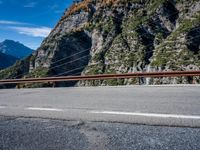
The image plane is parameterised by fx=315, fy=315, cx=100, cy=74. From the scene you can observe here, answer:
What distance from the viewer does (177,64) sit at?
109000 millimetres

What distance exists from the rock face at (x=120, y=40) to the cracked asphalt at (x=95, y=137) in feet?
326

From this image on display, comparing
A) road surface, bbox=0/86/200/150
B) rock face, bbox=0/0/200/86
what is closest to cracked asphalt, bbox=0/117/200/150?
road surface, bbox=0/86/200/150

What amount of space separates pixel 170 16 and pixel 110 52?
107ft

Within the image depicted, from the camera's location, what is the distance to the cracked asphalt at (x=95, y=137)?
3.95 meters

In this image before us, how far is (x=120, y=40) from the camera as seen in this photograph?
149125mm

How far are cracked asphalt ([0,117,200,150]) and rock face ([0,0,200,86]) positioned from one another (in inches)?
3912

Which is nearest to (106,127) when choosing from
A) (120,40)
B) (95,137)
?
(95,137)

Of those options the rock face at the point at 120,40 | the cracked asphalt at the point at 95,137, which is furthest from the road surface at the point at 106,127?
the rock face at the point at 120,40

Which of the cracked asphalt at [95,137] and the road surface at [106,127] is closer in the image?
the cracked asphalt at [95,137]

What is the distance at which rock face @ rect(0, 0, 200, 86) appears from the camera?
12056 cm

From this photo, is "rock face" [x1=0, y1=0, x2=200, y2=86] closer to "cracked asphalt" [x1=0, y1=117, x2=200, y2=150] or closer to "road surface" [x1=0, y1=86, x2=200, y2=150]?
"road surface" [x1=0, y1=86, x2=200, y2=150]

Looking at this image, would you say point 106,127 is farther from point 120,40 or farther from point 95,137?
point 120,40

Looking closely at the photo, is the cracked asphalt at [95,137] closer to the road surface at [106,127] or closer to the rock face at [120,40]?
the road surface at [106,127]

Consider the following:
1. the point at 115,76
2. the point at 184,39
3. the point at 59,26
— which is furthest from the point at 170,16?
the point at 115,76
